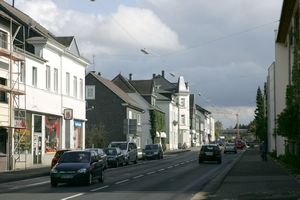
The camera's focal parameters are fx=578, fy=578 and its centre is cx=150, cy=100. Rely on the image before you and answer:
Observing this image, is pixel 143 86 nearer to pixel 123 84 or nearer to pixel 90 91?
pixel 123 84

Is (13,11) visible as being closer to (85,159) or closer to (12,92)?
(12,92)

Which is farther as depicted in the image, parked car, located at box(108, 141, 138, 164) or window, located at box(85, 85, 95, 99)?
window, located at box(85, 85, 95, 99)

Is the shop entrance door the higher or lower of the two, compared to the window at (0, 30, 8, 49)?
lower

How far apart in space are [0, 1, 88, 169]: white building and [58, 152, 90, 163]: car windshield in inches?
508

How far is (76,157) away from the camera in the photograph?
24.4 meters

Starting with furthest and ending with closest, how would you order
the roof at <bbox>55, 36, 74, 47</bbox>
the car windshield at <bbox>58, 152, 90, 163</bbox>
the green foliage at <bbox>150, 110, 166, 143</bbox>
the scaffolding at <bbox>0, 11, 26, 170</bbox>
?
the green foliage at <bbox>150, 110, 166, 143</bbox>
the roof at <bbox>55, 36, 74, 47</bbox>
the scaffolding at <bbox>0, 11, 26, 170</bbox>
the car windshield at <bbox>58, 152, 90, 163</bbox>

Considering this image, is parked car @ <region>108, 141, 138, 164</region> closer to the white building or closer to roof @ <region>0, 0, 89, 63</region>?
the white building

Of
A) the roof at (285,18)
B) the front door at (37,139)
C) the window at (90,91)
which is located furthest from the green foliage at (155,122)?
the front door at (37,139)

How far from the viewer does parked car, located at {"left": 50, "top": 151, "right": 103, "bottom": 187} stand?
75.2 feet

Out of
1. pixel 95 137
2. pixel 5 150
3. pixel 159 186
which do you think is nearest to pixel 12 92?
pixel 5 150

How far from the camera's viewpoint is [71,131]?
165 ft

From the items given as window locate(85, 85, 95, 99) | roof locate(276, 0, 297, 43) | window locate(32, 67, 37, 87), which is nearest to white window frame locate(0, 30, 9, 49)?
window locate(32, 67, 37, 87)

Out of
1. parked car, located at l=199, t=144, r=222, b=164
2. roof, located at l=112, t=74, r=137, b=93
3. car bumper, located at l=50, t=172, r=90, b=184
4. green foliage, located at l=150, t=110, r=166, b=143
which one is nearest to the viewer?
car bumper, located at l=50, t=172, r=90, b=184

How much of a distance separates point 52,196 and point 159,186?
→ 18.8 feet
